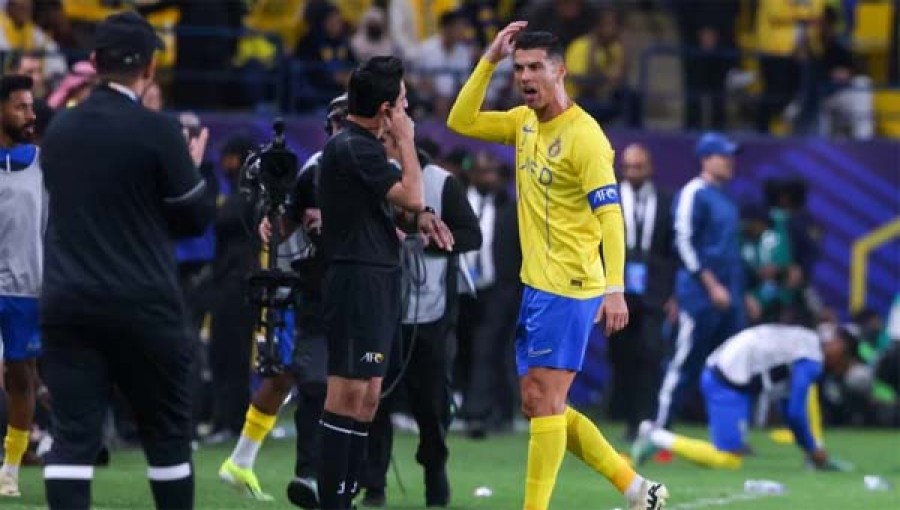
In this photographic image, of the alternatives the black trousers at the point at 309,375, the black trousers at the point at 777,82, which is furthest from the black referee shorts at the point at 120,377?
the black trousers at the point at 777,82

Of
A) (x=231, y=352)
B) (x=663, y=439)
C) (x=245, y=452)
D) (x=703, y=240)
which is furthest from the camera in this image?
(x=703, y=240)

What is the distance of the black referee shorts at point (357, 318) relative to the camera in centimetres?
1064

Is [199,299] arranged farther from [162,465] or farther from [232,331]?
[162,465]

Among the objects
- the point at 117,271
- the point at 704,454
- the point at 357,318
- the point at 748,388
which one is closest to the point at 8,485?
the point at 357,318

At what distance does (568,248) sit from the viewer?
11.2 meters

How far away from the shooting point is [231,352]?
17.5 meters

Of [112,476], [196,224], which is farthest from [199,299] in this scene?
[196,224]

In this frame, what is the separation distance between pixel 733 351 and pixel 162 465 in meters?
8.64

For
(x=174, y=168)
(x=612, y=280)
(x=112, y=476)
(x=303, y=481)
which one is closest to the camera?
(x=174, y=168)

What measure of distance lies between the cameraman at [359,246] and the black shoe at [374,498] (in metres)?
1.84

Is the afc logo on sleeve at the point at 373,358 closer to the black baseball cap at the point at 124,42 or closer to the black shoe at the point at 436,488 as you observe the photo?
the black shoe at the point at 436,488

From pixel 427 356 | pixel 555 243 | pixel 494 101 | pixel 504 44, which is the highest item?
pixel 504 44

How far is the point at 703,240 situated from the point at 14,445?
7.28m

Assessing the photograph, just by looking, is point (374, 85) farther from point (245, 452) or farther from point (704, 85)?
point (704, 85)
